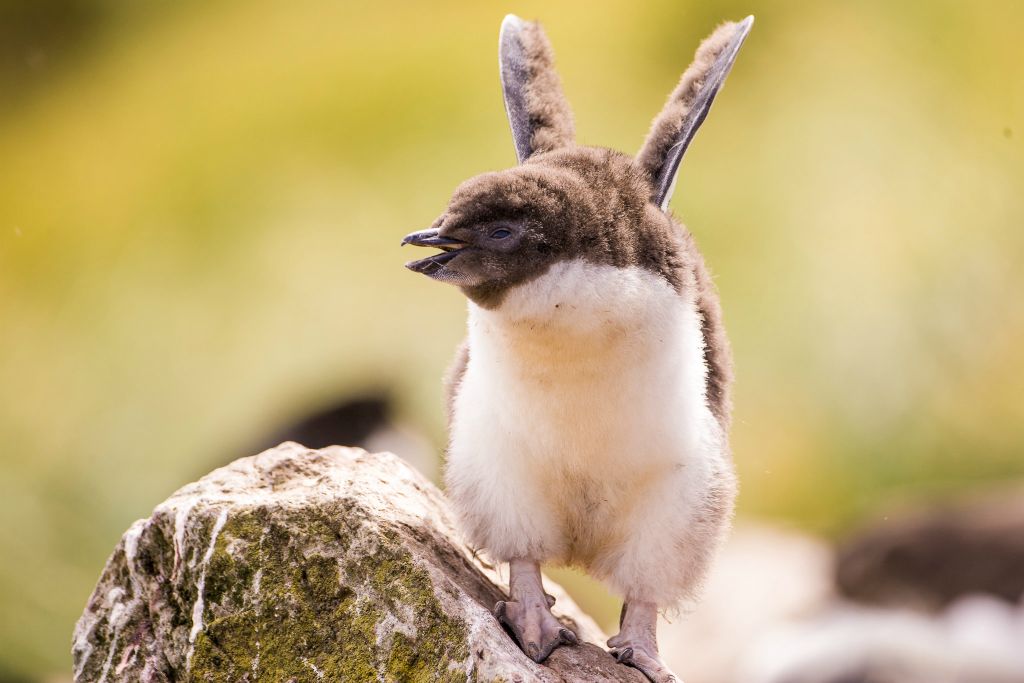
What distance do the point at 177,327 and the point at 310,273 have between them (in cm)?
62

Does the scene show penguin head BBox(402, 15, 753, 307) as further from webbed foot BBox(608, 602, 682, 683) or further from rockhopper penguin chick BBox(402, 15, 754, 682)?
webbed foot BBox(608, 602, 682, 683)

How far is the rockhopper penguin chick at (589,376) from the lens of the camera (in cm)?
202

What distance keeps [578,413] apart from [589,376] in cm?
8

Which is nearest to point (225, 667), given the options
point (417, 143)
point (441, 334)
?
point (441, 334)

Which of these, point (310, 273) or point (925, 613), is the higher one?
point (310, 273)

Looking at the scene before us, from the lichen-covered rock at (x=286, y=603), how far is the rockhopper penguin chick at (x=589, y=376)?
208 mm

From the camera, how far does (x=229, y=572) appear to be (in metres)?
2.07

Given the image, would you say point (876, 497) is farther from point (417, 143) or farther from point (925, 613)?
point (417, 143)

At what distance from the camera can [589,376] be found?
2.14 metres

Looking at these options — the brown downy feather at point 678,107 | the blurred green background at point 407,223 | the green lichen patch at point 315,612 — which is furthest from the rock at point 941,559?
the green lichen patch at point 315,612

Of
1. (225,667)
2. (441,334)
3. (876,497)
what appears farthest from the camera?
(876,497)

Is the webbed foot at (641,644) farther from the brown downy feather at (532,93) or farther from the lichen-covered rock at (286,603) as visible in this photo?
the brown downy feather at (532,93)

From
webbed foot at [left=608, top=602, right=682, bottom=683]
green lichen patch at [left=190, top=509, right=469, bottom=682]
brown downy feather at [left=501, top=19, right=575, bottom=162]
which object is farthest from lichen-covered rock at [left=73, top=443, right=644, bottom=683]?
brown downy feather at [left=501, top=19, right=575, bottom=162]

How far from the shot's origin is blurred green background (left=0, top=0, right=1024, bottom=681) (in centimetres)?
492
